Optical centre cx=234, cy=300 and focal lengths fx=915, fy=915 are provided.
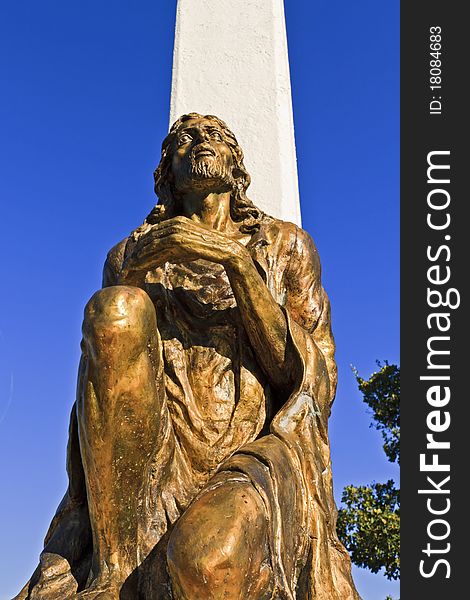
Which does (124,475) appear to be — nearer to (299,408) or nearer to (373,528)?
(299,408)

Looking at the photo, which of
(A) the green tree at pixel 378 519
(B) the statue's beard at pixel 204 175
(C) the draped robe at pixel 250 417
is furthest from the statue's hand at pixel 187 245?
(A) the green tree at pixel 378 519

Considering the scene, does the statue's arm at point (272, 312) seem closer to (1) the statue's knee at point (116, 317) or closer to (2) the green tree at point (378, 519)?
(1) the statue's knee at point (116, 317)

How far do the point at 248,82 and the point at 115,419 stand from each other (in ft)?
10.5

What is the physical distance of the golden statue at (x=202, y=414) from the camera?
11.4ft

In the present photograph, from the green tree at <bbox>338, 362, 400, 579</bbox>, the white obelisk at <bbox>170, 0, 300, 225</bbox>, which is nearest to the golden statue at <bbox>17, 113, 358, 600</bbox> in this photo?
the white obelisk at <bbox>170, 0, 300, 225</bbox>

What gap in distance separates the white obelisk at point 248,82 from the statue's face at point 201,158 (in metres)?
1.26

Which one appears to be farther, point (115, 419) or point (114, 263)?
point (114, 263)

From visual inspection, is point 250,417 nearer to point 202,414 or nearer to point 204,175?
point 202,414

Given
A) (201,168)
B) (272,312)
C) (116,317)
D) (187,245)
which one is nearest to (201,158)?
(201,168)

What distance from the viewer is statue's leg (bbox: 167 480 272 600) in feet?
10.4

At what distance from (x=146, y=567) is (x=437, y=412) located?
2.56 m

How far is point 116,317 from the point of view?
11.9 ft

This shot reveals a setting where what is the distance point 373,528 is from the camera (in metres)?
12.0

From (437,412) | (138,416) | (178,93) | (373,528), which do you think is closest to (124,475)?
(138,416)
